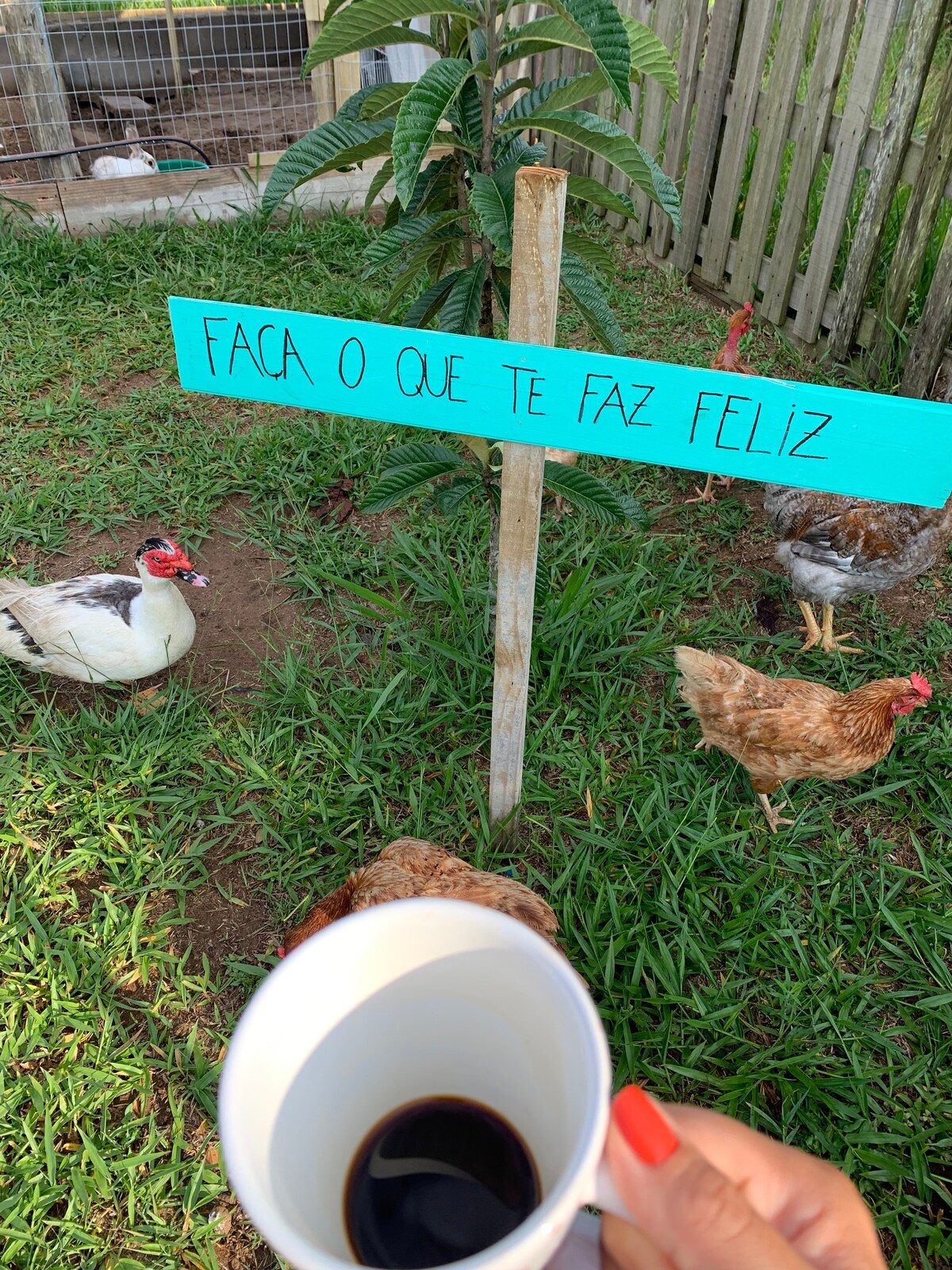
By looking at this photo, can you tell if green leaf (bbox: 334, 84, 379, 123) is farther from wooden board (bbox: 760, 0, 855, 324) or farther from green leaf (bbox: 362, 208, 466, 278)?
wooden board (bbox: 760, 0, 855, 324)

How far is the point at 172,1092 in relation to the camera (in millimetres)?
1898

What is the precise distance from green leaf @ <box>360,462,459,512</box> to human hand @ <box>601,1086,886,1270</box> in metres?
1.71

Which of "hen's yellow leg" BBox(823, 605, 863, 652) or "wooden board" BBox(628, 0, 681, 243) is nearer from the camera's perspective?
"hen's yellow leg" BBox(823, 605, 863, 652)

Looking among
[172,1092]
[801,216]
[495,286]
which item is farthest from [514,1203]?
[801,216]

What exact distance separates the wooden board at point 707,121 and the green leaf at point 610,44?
3.39m

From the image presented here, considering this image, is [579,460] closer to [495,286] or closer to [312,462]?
[312,462]

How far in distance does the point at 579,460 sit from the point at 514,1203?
3.18 metres

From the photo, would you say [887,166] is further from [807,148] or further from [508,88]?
[508,88]

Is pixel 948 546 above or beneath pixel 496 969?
beneath

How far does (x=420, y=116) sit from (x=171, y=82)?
8640 millimetres

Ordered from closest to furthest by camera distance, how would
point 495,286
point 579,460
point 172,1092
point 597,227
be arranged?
point 172,1092 → point 495,286 → point 579,460 → point 597,227

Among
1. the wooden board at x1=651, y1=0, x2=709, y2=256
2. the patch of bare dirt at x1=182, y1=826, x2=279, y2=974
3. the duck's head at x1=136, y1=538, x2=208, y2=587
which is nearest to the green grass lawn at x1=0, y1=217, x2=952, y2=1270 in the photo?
the patch of bare dirt at x1=182, y1=826, x2=279, y2=974

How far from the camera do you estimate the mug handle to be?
747 millimetres

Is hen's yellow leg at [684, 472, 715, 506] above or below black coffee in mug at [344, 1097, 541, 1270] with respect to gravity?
below
